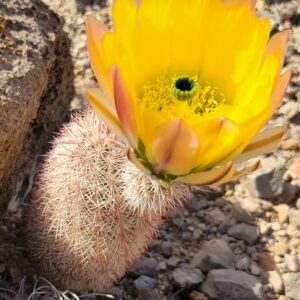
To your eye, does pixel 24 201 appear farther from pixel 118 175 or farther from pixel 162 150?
pixel 162 150

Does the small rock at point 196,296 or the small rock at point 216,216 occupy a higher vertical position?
the small rock at point 216,216

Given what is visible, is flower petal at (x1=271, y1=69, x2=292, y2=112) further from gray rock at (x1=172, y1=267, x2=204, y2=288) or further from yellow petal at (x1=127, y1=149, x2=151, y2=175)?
gray rock at (x1=172, y1=267, x2=204, y2=288)

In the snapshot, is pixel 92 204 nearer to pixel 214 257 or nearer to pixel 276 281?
pixel 214 257

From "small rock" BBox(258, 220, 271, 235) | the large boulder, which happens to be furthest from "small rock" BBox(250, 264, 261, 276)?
the large boulder

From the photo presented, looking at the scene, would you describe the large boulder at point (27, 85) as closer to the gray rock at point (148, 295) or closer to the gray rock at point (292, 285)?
the gray rock at point (148, 295)

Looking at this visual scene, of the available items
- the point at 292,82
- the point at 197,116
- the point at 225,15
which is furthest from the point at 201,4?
the point at 292,82

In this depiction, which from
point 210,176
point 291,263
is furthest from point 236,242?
point 210,176

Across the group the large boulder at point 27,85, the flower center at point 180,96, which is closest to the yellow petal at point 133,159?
the flower center at point 180,96
